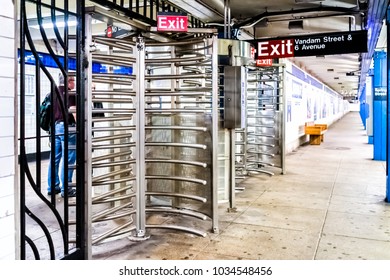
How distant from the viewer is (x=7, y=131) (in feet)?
7.30

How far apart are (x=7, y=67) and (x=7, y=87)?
0.39 ft

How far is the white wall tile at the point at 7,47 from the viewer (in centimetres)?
217

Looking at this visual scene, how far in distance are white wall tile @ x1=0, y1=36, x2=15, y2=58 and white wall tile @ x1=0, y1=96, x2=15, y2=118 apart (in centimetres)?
26

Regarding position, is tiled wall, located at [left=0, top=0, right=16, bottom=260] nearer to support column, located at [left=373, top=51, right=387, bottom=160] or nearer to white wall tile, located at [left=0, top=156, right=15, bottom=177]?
white wall tile, located at [left=0, top=156, right=15, bottom=177]

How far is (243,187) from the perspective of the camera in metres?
5.88

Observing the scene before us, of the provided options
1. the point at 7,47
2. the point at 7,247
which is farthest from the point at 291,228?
the point at 7,47

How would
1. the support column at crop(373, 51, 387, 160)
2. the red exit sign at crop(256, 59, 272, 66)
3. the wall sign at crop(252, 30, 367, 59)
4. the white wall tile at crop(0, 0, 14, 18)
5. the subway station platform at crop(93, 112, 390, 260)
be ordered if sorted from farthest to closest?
the support column at crop(373, 51, 387, 160) < the red exit sign at crop(256, 59, 272, 66) < the wall sign at crop(252, 30, 367, 59) < the subway station platform at crop(93, 112, 390, 260) < the white wall tile at crop(0, 0, 14, 18)

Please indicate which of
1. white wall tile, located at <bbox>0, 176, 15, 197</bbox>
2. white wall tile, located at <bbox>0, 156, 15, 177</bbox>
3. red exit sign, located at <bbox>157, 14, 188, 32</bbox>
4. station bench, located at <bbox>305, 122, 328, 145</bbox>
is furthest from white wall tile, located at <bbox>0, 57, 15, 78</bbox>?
station bench, located at <bbox>305, 122, 328, 145</bbox>

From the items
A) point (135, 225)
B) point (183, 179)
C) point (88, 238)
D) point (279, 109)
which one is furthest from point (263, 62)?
point (88, 238)

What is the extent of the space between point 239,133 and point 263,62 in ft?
4.57

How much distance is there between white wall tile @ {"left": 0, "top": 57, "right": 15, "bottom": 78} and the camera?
2.17 m

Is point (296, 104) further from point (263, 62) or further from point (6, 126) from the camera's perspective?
point (6, 126)

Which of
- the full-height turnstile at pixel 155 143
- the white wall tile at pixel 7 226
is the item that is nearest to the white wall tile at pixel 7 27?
the full-height turnstile at pixel 155 143
